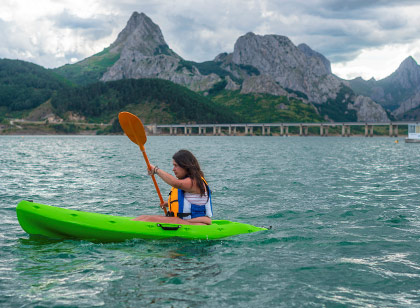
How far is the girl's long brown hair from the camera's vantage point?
9641mm

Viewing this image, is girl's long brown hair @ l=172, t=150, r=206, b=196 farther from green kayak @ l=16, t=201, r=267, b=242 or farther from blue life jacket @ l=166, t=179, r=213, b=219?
green kayak @ l=16, t=201, r=267, b=242

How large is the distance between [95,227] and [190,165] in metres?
3.08

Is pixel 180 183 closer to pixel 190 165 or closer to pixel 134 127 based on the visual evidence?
pixel 190 165

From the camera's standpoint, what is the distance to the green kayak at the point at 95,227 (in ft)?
34.0

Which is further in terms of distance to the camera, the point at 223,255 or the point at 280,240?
the point at 280,240

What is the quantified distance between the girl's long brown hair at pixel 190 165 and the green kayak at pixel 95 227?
1.34m

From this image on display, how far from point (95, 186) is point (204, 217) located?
14.2 m

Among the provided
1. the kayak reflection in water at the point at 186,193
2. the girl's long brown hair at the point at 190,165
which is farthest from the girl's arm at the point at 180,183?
the girl's long brown hair at the point at 190,165

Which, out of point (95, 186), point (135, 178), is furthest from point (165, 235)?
point (135, 178)

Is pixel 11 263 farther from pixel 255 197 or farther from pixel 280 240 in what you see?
pixel 255 197

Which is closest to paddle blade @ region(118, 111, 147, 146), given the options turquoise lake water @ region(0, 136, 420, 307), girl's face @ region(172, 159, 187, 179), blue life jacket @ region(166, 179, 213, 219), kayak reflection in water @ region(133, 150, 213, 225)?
kayak reflection in water @ region(133, 150, 213, 225)

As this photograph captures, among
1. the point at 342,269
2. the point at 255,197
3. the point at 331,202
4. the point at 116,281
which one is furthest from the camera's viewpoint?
the point at 255,197

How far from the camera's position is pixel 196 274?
8.35m

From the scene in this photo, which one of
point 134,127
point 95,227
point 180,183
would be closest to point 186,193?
point 180,183
